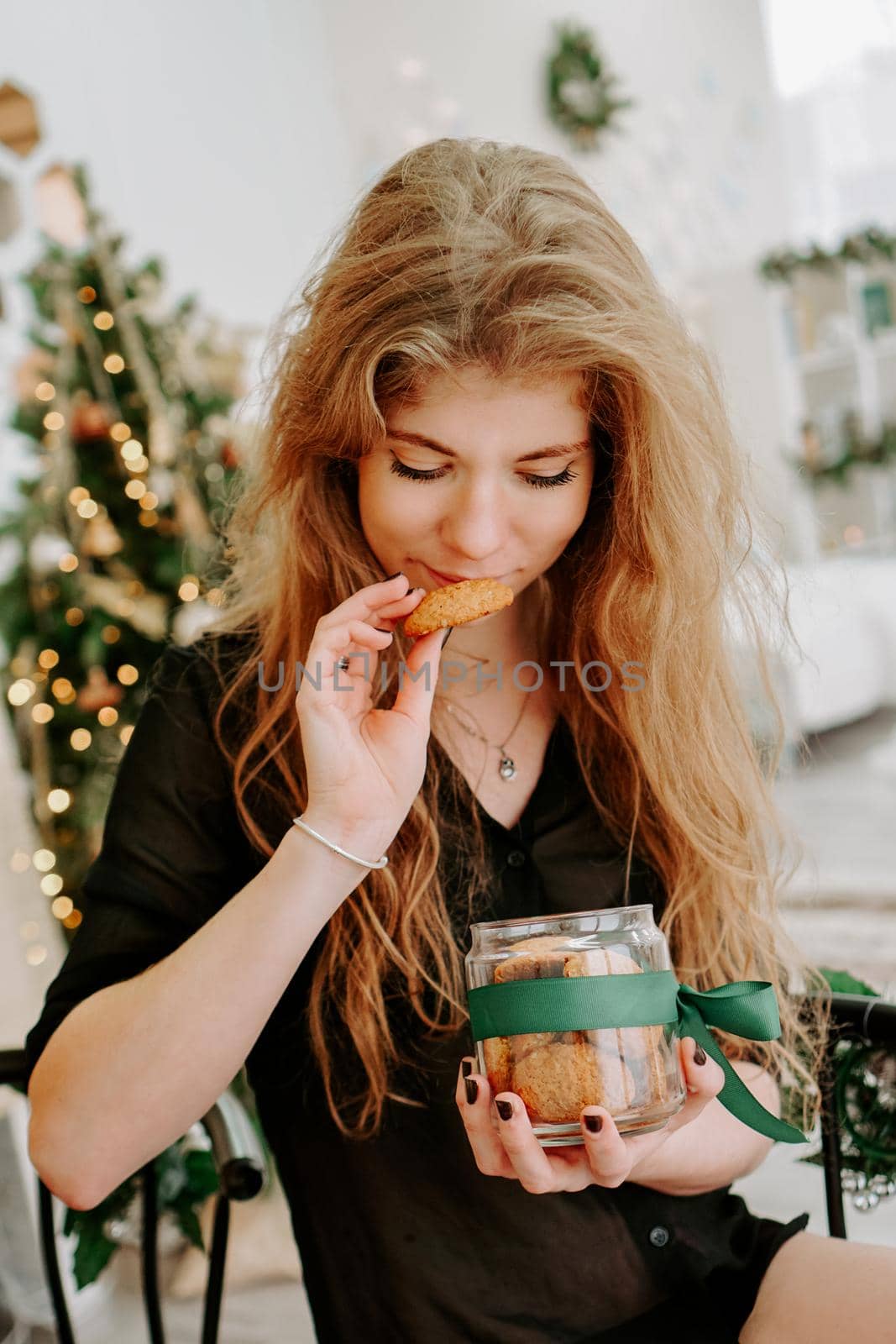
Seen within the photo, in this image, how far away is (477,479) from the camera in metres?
0.95

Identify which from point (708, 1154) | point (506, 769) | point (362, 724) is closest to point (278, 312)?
point (506, 769)

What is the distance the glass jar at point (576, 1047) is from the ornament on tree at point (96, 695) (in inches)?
75.7

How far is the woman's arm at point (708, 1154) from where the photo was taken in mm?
1035

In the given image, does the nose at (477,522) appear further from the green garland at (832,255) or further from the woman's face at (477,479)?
the green garland at (832,255)

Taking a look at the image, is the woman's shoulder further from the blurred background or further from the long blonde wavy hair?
the blurred background

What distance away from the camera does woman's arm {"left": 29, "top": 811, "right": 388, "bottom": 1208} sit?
89 cm

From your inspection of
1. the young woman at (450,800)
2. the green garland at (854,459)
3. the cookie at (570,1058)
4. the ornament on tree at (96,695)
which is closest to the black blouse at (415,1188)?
the young woman at (450,800)

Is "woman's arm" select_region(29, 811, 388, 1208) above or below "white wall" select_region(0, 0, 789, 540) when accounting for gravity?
below

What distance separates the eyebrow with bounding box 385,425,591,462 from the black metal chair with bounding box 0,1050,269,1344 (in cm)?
62

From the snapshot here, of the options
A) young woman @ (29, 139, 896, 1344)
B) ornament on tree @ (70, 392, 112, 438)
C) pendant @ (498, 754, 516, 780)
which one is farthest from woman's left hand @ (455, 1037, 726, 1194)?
ornament on tree @ (70, 392, 112, 438)

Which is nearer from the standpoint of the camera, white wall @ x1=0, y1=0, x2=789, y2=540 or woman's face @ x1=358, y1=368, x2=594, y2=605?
woman's face @ x1=358, y1=368, x2=594, y2=605

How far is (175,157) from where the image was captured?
4238 mm

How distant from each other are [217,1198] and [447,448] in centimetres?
72

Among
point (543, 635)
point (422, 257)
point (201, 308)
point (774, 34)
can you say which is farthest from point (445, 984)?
point (774, 34)
